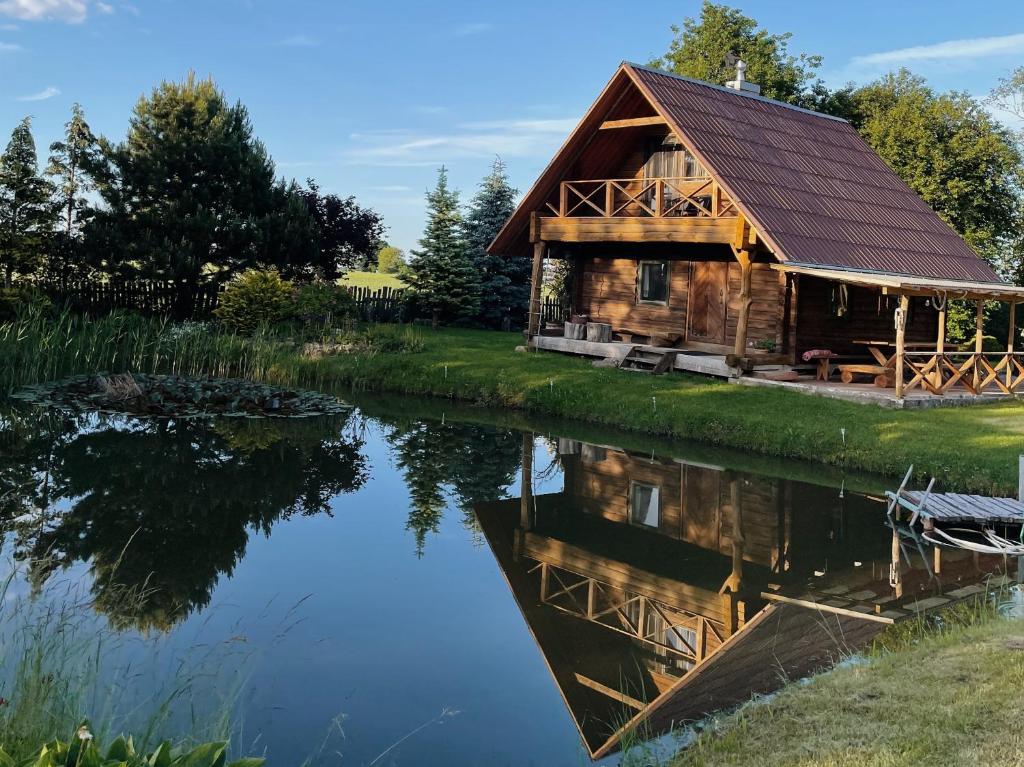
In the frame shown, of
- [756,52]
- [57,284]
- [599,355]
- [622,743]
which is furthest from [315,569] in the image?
[756,52]

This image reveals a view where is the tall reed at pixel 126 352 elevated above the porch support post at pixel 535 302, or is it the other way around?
the porch support post at pixel 535 302

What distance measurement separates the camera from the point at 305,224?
30.2 metres

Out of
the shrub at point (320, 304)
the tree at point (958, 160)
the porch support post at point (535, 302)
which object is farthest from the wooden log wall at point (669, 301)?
the tree at point (958, 160)

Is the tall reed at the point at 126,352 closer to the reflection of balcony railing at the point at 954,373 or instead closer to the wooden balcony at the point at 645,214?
the wooden balcony at the point at 645,214

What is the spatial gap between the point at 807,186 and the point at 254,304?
45.4 feet

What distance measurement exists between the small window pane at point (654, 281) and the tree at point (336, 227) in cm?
1264

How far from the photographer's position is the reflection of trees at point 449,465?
11234mm

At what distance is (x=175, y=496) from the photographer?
11023 millimetres

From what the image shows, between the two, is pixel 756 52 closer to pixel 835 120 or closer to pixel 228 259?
pixel 835 120

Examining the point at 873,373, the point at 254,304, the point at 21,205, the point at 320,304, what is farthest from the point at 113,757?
the point at 21,205

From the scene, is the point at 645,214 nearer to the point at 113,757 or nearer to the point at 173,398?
the point at 173,398

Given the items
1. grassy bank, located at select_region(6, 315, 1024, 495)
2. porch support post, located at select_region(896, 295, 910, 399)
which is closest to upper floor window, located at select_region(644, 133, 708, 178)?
grassy bank, located at select_region(6, 315, 1024, 495)

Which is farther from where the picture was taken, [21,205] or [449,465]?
[21,205]

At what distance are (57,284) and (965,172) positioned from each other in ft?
88.4
